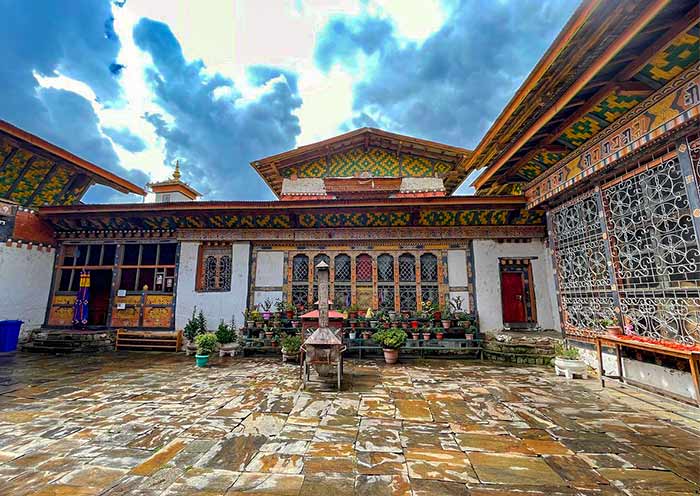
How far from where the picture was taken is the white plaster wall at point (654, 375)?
15.1 feet

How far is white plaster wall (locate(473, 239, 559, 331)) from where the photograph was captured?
8.88m

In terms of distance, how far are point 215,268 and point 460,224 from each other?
25.9 ft

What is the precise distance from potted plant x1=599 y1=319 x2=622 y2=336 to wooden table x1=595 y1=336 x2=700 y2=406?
0.51 feet

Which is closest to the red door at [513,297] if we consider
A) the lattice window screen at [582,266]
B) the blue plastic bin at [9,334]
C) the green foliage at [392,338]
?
the lattice window screen at [582,266]

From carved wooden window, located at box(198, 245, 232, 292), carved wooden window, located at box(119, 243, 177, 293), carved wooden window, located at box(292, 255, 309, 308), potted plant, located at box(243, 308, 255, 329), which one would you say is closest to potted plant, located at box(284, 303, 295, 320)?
carved wooden window, located at box(292, 255, 309, 308)

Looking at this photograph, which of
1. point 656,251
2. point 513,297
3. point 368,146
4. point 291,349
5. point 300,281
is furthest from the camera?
point 368,146

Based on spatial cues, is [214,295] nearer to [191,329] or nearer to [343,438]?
[191,329]

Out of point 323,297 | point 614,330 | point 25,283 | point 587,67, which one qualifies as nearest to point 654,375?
point 614,330

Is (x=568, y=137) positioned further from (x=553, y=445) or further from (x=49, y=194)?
(x=49, y=194)

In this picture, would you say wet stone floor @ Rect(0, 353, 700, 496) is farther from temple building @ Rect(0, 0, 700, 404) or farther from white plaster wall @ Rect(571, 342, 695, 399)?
temple building @ Rect(0, 0, 700, 404)

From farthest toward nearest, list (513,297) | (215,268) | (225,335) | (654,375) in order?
1. (215,268)
2. (513,297)
3. (225,335)
4. (654,375)

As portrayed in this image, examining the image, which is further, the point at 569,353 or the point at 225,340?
the point at 225,340

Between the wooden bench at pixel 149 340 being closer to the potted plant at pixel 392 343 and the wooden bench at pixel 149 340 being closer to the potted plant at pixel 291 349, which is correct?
the potted plant at pixel 291 349

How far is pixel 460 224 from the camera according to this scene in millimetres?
9383
